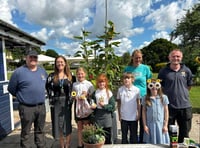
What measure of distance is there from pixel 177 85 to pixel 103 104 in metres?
1.18

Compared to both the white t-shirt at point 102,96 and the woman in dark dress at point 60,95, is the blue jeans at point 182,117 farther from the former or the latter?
the woman in dark dress at point 60,95

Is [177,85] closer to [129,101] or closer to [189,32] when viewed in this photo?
[129,101]

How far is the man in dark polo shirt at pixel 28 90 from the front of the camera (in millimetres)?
4164

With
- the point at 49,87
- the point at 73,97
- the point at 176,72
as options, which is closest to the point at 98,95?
the point at 73,97

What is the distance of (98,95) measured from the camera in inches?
167

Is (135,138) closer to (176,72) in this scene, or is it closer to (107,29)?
(176,72)

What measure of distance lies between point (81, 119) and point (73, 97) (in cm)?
47

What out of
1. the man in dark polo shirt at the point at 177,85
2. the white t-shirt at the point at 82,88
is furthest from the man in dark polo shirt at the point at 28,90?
the man in dark polo shirt at the point at 177,85

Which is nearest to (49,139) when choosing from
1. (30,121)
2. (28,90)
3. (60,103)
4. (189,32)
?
(30,121)

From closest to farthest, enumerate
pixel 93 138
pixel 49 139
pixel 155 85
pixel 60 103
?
1. pixel 93 138
2. pixel 155 85
3. pixel 60 103
4. pixel 49 139

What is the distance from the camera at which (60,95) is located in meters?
4.23

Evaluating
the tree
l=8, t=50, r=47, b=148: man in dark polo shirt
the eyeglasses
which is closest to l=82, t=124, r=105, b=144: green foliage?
the eyeglasses

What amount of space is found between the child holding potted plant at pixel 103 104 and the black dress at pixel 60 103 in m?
0.44

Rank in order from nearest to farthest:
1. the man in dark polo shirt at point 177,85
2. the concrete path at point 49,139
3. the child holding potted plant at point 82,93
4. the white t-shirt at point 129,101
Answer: the man in dark polo shirt at point 177,85 < the white t-shirt at point 129,101 < the child holding potted plant at point 82,93 < the concrete path at point 49,139
